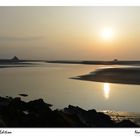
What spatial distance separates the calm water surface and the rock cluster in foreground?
3 cm

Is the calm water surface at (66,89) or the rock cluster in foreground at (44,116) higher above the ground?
the calm water surface at (66,89)

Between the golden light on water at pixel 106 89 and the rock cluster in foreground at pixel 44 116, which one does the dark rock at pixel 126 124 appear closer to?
the rock cluster in foreground at pixel 44 116

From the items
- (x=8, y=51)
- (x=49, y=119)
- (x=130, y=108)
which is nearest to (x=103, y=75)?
(x=130, y=108)

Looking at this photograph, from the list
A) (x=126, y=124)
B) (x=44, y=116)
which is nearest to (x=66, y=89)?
(x=44, y=116)

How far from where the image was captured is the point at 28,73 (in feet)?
6.95

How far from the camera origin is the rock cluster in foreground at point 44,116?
6.88ft

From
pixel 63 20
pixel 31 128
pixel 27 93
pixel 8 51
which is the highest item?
pixel 63 20

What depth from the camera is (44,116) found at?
2.14 metres

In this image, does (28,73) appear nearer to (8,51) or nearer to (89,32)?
(8,51)

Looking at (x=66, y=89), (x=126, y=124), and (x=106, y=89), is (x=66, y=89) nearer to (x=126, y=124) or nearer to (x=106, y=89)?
(x=106, y=89)

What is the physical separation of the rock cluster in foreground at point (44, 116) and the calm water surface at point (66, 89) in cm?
3

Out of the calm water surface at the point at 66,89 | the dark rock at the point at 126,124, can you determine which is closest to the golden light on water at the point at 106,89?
the calm water surface at the point at 66,89

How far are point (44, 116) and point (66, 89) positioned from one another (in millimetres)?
172
